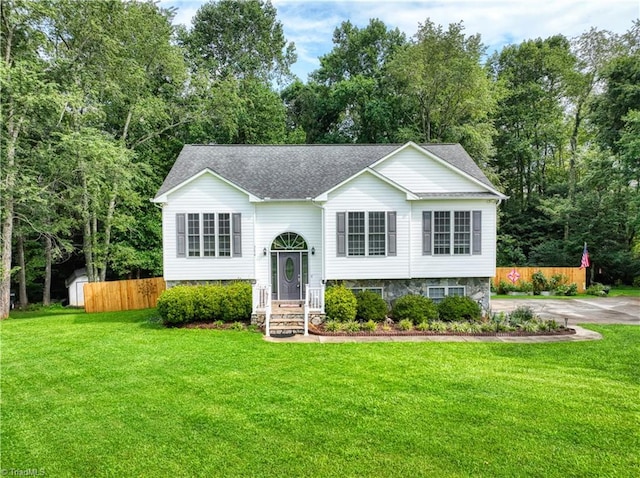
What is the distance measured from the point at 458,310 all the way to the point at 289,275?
6.21 metres

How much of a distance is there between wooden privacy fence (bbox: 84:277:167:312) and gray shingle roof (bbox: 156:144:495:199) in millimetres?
6128

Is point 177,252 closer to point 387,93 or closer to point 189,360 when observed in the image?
point 189,360

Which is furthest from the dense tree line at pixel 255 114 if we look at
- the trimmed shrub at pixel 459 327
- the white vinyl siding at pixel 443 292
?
the trimmed shrub at pixel 459 327

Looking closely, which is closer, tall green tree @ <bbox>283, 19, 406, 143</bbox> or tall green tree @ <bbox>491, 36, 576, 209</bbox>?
tall green tree @ <bbox>491, 36, 576, 209</bbox>

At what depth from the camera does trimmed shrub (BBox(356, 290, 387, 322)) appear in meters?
13.0

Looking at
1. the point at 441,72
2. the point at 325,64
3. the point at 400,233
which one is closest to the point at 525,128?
the point at 441,72

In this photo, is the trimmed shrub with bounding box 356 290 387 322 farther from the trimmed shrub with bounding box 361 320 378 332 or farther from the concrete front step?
the concrete front step

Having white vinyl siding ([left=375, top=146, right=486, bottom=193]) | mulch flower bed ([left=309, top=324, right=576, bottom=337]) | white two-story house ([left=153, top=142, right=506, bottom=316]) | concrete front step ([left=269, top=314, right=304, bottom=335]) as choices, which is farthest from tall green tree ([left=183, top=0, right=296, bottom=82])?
mulch flower bed ([left=309, top=324, right=576, bottom=337])

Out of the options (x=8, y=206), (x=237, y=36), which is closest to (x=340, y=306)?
(x=8, y=206)

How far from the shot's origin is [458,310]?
13109mm

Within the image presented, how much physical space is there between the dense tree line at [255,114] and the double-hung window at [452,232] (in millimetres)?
12991

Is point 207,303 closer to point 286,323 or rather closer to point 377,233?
point 286,323

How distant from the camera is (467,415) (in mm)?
6207

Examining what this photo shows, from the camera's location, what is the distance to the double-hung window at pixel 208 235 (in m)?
14.1
